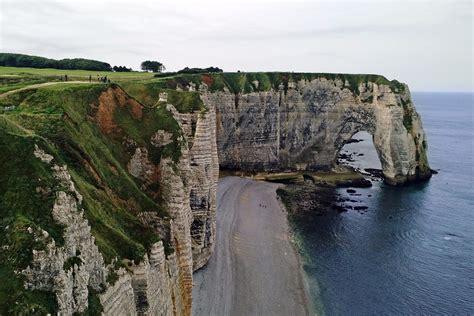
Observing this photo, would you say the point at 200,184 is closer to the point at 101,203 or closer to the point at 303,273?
the point at 303,273

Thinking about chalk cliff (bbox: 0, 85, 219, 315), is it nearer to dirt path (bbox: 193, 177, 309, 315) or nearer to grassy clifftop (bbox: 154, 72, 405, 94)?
dirt path (bbox: 193, 177, 309, 315)

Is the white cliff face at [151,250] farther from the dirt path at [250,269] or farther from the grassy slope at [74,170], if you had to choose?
the dirt path at [250,269]

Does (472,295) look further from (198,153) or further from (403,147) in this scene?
(403,147)

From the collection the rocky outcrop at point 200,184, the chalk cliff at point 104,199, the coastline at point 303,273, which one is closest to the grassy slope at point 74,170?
the chalk cliff at point 104,199

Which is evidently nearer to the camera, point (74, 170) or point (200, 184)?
point (74, 170)

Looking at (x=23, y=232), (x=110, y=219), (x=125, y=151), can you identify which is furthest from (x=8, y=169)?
(x=125, y=151)

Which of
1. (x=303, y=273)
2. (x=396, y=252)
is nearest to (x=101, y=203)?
(x=303, y=273)

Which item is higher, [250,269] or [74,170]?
[74,170]
